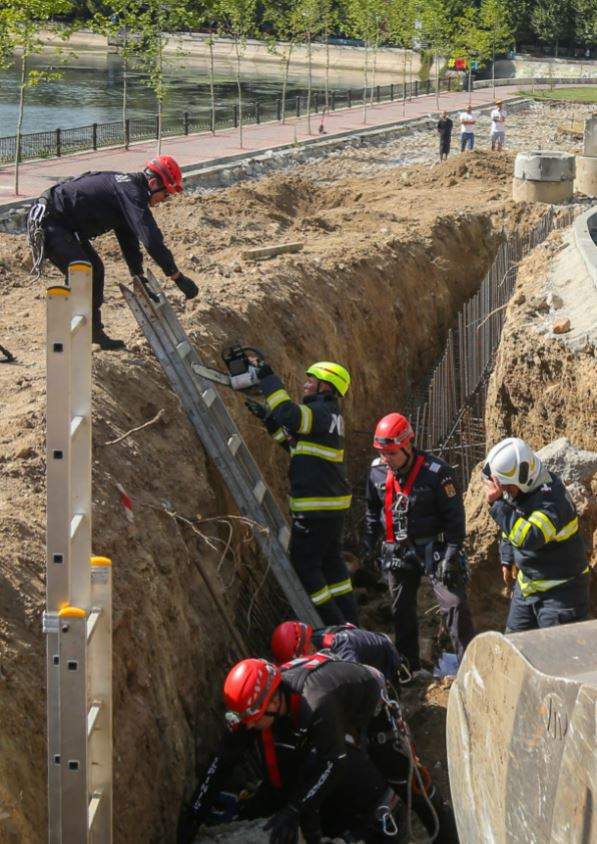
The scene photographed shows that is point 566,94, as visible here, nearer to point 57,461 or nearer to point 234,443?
point 234,443

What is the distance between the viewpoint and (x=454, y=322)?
1481 centimetres

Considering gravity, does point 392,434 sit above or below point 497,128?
below

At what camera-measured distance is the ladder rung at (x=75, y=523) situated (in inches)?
154

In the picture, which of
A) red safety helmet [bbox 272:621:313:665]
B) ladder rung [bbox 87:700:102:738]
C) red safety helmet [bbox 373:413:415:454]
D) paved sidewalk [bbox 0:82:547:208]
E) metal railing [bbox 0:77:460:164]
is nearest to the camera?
ladder rung [bbox 87:700:102:738]

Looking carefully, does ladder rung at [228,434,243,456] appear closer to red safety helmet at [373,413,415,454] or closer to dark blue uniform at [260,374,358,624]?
dark blue uniform at [260,374,358,624]

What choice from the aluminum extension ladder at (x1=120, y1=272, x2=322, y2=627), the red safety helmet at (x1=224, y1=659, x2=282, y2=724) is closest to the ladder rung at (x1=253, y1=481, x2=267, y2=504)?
the aluminum extension ladder at (x1=120, y1=272, x2=322, y2=627)

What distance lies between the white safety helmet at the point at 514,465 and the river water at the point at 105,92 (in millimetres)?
29250

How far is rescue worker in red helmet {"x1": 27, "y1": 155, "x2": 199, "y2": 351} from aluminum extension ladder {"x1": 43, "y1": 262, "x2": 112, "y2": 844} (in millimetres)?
4002

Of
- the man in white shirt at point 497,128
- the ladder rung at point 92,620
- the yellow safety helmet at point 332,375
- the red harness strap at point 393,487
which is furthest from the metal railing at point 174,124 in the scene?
the ladder rung at point 92,620

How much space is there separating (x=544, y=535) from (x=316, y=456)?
1742 millimetres

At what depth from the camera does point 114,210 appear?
26.9 ft

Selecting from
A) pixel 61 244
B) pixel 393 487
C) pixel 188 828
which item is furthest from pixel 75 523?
pixel 61 244

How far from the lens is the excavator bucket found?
351cm

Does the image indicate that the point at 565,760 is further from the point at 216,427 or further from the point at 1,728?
the point at 216,427
